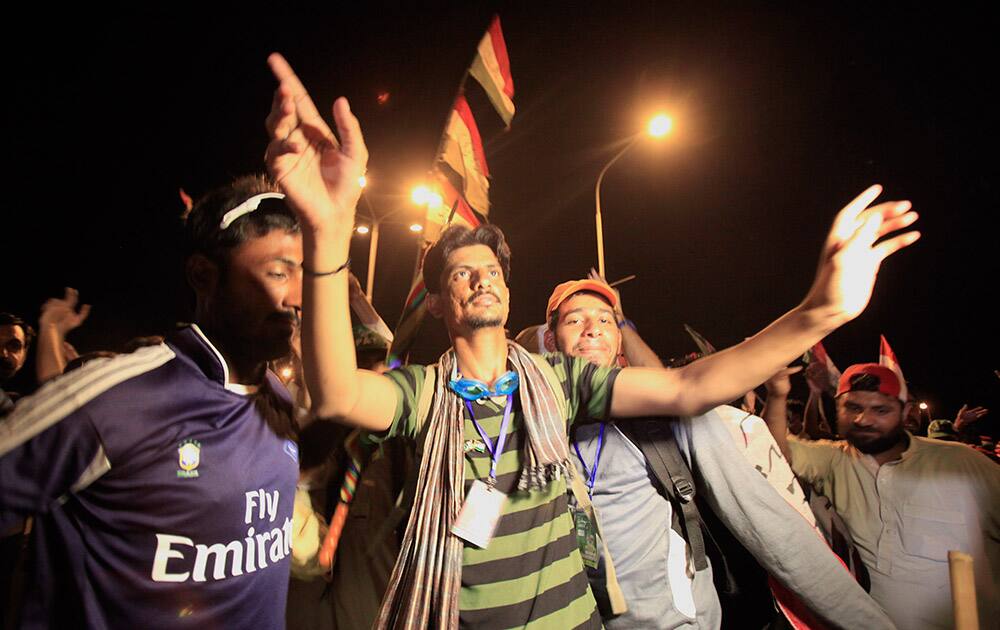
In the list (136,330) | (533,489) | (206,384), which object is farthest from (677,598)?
(136,330)

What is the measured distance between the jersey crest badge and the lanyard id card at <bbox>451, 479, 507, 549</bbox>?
95 cm

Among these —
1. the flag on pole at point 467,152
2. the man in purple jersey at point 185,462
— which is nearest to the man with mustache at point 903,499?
the flag on pole at point 467,152

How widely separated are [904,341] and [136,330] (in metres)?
36.2

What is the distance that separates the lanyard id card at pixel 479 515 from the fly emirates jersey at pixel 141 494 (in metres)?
0.73

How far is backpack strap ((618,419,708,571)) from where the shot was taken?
243 centimetres

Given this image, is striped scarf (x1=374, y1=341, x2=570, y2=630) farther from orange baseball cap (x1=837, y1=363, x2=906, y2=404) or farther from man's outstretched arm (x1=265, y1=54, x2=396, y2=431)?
orange baseball cap (x1=837, y1=363, x2=906, y2=404)

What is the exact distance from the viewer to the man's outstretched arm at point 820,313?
1.85 meters

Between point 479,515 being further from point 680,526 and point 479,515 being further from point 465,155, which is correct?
point 465,155

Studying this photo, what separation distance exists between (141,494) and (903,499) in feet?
16.1

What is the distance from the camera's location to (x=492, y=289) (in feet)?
8.36

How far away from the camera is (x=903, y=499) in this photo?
3.86m

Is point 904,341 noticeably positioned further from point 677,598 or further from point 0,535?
point 0,535

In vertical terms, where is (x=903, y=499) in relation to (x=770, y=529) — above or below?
below

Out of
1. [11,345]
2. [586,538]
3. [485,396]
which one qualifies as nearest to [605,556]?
[586,538]
